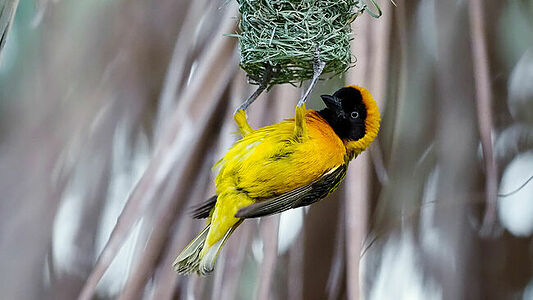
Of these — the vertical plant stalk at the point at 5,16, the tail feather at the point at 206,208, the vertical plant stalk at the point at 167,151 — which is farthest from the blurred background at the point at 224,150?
the vertical plant stalk at the point at 5,16

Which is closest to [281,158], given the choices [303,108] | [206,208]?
[303,108]

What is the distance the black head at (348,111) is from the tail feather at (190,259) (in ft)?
1.21

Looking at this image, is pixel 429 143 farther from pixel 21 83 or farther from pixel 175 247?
pixel 21 83

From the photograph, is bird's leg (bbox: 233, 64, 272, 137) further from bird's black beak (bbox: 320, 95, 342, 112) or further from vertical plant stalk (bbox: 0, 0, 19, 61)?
vertical plant stalk (bbox: 0, 0, 19, 61)

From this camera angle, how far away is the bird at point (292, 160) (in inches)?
49.9

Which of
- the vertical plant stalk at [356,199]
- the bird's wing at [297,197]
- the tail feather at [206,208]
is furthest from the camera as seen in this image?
the vertical plant stalk at [356,199]

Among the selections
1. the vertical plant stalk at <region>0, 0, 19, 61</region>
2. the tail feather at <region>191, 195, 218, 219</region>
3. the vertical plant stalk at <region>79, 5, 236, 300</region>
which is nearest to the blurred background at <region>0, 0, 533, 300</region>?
the vertical plant stalk at <region>79, 5, 236, 300</region>

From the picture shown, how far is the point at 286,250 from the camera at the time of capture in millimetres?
2250

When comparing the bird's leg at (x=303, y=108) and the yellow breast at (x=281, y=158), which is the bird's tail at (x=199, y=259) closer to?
the yellow breast at (x=281, y=158)

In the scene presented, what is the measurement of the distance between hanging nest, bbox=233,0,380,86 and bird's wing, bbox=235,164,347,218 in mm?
243

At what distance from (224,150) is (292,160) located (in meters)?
0.80

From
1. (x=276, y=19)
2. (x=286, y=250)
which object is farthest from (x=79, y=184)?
(x=276, y=19)

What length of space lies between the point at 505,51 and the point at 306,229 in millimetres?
1035

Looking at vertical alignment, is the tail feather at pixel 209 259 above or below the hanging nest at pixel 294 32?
below
